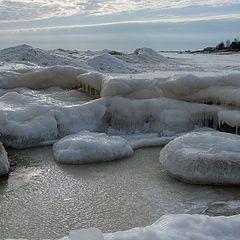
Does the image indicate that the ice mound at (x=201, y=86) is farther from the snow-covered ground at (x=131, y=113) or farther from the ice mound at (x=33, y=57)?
the ice mound at (x=33, y=57)

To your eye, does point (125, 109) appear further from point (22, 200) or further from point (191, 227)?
point (191, 227)

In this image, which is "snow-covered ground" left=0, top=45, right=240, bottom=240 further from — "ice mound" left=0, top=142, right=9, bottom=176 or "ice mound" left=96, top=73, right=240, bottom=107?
"ice mound" left=0, top=142, right=9, bottom=176

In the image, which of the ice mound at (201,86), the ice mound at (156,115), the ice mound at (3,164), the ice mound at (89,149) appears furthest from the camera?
the ice mound at (201,86)

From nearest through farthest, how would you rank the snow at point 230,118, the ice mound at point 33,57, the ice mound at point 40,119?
the ice mound at point 40,119, the snow at point 230,118, the ice mound at point 33,57

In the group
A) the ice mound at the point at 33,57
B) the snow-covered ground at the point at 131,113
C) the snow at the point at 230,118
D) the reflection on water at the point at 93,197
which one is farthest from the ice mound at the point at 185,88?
the ice mound at the point at 33,57

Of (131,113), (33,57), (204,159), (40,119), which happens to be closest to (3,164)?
(40,119)

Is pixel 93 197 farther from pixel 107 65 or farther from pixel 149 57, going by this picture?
pixel 149 57

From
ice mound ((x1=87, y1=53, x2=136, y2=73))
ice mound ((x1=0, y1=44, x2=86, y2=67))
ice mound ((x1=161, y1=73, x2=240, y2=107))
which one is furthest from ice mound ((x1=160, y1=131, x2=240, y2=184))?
ice mound ((x1=0, y1=44, x2=86, y2=67))

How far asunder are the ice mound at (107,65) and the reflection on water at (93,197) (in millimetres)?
10221

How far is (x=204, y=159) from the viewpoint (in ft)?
17.4

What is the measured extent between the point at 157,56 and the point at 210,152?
1875 cm

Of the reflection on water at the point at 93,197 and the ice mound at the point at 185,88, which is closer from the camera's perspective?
the reflection on water at the point at 93,197

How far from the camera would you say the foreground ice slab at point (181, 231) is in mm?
2834

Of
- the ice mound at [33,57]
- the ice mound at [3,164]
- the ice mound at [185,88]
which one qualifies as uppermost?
the ice mound at [33,57]
